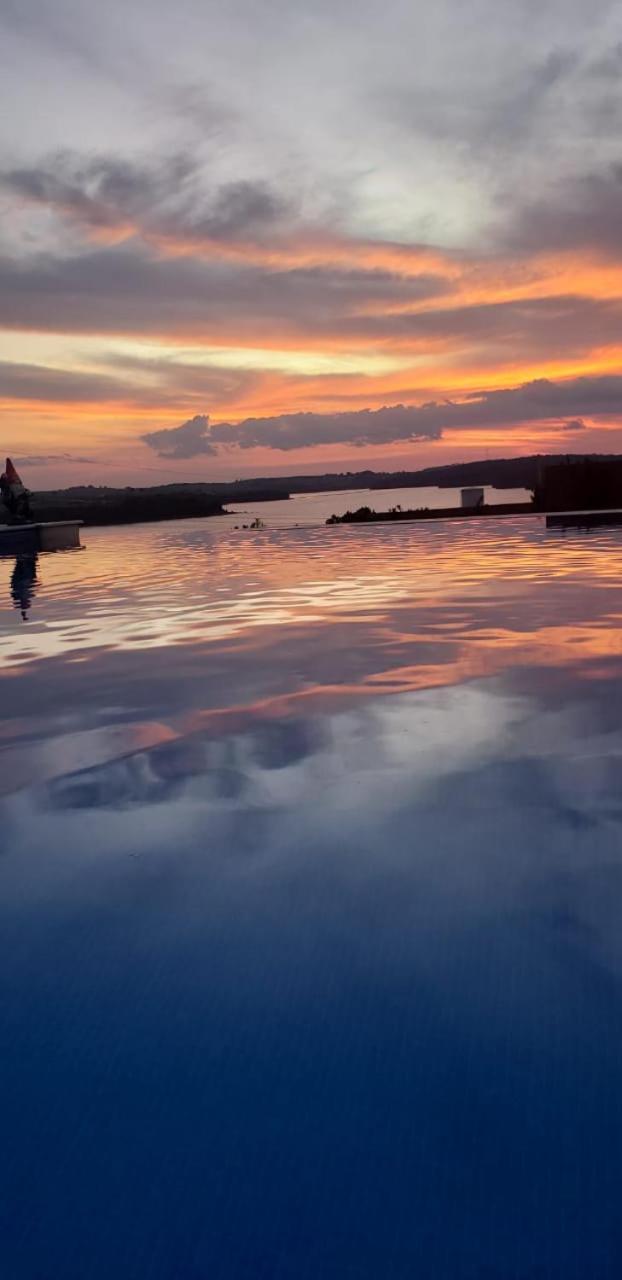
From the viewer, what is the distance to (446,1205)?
8.98ft

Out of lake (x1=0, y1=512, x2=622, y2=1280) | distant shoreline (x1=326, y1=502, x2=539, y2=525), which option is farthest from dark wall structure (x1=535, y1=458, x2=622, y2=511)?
lake (x1=0, y1=512, x2=622, y2=1280)

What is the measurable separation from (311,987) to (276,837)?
159 centimetres

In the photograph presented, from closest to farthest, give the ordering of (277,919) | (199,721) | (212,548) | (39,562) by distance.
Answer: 1. (277,919)
2. (199,721)
3. (39,562)
4. (212,548)

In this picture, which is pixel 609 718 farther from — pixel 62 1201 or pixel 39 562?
pixel 39 562

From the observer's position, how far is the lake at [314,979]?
2.70 meters

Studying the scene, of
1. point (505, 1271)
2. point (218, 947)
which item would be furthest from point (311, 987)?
point (505, 1271)

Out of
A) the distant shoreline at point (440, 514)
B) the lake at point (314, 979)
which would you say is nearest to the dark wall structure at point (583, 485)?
the distant shoreline at point (440, 514)

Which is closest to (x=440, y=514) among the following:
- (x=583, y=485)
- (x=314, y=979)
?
(x=583, y=485)

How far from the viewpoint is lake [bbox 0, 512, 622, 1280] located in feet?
8.85

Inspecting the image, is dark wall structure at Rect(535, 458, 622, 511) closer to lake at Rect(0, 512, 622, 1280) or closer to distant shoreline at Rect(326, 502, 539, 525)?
distant shoreline at Rect(326, 502, 539, 525)

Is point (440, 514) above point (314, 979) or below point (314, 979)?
above

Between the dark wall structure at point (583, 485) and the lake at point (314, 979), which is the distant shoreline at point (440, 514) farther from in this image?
the lake at point (314, 979)

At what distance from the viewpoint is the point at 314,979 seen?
394cm

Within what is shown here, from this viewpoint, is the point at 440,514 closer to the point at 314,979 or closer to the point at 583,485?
the point at 583,485
